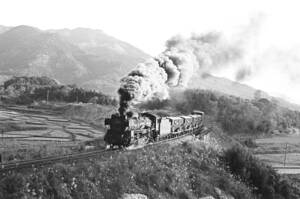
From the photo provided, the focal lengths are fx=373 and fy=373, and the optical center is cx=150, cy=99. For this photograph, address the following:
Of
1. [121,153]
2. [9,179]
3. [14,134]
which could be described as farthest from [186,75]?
[14,134]

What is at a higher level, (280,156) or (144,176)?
(144,176)

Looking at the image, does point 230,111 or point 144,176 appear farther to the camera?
point 230,111

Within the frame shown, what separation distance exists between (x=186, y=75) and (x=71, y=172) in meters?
27.3

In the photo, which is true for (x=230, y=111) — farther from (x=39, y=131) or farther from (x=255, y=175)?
(x=255, y=175)

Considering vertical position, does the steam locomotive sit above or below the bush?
above

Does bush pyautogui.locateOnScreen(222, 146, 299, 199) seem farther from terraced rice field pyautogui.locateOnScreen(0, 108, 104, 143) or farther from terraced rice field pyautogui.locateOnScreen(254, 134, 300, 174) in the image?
terraced rice field pyautogui.locateOnScreen(0, 108, 104, 143)

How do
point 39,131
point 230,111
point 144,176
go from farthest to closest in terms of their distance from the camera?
point 230,111 < point 39,131 < point 144,176

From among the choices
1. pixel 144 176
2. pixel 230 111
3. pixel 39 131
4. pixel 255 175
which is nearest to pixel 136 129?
pixel 144 176

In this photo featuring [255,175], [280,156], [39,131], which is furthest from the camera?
[280,156]

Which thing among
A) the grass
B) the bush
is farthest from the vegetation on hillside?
the grass

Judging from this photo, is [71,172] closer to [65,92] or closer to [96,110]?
[96,110]

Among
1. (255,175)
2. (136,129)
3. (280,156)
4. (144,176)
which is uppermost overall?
(136,129)

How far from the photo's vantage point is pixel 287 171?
6769cm

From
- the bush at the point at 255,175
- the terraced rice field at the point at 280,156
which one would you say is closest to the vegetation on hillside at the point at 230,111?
the terraced rice field at the point at 280,156
